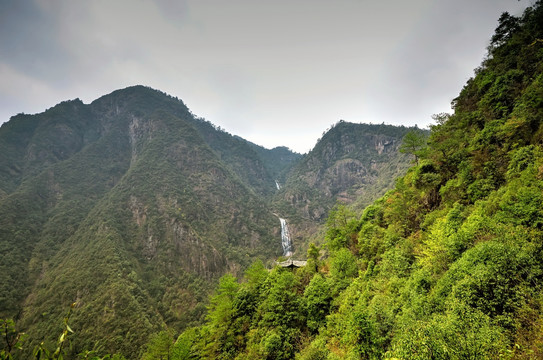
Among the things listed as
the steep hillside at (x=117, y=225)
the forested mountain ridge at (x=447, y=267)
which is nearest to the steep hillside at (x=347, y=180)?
the steep hillside at (x=117, y=225)

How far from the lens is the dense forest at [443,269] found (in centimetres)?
1298

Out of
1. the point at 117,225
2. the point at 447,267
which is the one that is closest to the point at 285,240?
the point at 117,225

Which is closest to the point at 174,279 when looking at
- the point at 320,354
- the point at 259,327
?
the point at 259,327

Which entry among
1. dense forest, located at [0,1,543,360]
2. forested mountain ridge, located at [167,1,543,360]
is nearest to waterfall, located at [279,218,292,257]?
dense forest, located at [0,1,543,360]

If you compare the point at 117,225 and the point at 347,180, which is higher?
the point at 347,180

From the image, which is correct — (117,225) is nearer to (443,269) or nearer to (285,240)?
(285,240)

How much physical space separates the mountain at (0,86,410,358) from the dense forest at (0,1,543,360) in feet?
159

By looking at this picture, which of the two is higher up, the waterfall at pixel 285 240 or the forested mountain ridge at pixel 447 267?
the forested mountain ridge at pixel 447 267

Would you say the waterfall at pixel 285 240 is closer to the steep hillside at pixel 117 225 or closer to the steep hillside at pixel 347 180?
the steep hillside at pixel 117 225

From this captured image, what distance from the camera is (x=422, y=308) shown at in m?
16.9

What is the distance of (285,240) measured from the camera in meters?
128

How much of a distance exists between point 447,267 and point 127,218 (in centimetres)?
11784

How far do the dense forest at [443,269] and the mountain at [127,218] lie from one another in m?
48.5

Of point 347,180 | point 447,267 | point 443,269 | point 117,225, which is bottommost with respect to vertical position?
point 117,225
